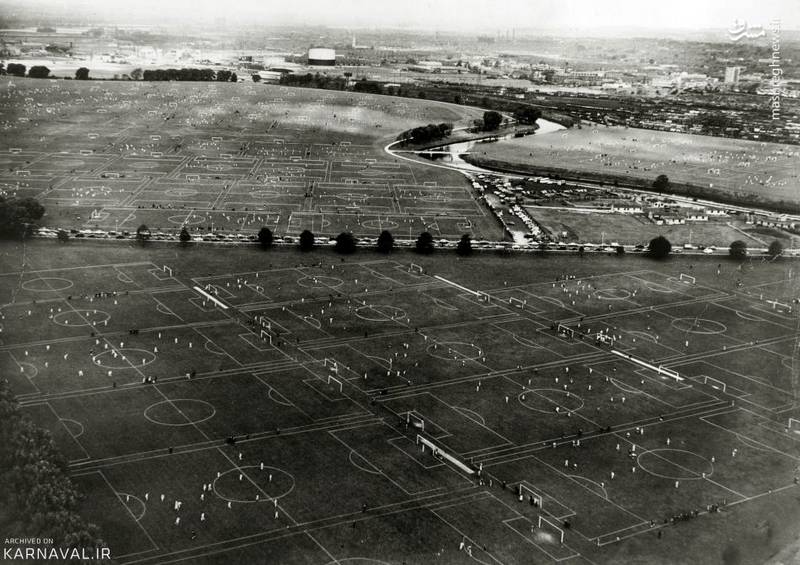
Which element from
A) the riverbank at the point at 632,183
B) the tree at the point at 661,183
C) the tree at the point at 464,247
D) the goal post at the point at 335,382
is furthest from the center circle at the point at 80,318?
the tree at the point at 661,183

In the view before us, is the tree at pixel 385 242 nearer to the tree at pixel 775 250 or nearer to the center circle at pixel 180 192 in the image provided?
the center circle at pixel 180 192

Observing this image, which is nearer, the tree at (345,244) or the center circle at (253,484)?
the center circle at (253,484)

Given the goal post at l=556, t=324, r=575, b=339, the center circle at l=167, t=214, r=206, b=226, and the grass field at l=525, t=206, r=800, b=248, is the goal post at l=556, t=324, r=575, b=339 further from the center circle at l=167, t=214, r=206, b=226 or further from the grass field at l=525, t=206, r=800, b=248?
the center circle at l=167, t=214, r=206, b=226

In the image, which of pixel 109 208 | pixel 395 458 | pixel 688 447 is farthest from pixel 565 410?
pixel 109 208

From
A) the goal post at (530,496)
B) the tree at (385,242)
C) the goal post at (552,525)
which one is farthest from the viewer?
the tree at (385,242)

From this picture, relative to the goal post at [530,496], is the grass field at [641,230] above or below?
above

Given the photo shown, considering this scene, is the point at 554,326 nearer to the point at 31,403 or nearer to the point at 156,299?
the point at 156,299

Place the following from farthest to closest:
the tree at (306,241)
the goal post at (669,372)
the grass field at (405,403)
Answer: the tree at (306,241) → the goal post at (669,372) → the grass field at (405,403)

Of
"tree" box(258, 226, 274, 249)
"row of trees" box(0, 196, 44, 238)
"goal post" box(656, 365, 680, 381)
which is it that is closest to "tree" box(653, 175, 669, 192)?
"tree" box(258, 226, 274, 249)
